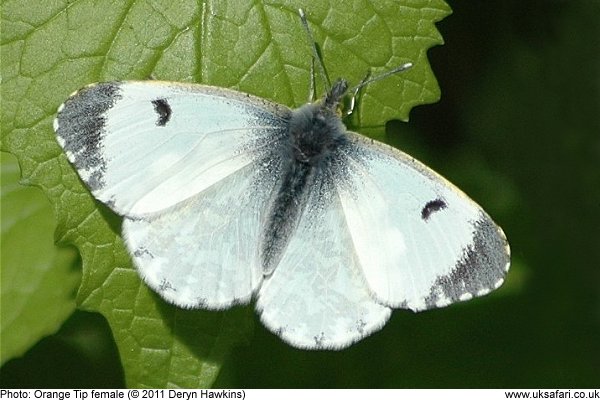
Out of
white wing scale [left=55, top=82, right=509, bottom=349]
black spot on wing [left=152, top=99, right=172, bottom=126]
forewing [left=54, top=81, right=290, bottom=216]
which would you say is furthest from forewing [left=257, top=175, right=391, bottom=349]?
black spot on wing [left=152, top=99, right=172, bottom=126]

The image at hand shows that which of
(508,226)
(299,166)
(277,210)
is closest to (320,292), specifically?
(277,210)

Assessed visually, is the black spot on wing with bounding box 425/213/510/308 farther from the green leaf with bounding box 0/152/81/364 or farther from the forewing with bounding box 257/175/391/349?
the green leaf with bounding box 0/152/81/364

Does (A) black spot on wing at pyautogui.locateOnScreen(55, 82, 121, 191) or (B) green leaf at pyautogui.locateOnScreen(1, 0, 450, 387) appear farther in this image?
(B) green leaf at pyautogui.locateOnScreen(1, 0, 450, 387)

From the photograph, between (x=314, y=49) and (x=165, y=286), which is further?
(x=314, y=49)

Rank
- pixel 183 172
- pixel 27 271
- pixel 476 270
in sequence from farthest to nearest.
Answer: pixel 27 271, pixel 183 172, pixel 476 270

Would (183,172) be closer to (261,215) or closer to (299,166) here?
(261,215)

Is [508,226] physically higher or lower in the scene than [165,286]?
lower

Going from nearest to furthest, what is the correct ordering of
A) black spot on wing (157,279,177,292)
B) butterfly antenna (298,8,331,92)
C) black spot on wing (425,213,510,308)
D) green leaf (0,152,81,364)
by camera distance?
black spot on wing (425,213,510,308), black spot on wing (157,279,177,292), butterfly antenna (298,8,331,92), green leaf (0,152,81,364)

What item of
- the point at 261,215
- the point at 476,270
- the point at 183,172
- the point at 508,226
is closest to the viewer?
the point at 476,270
